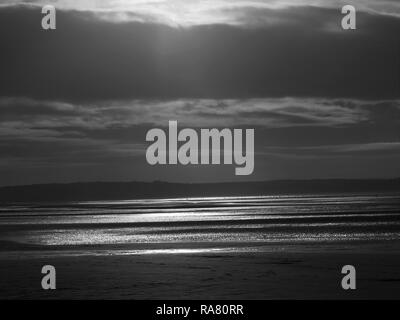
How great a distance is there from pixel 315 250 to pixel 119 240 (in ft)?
42.8

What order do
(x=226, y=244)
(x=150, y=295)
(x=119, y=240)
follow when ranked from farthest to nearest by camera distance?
1. (x=119, y=240)
2. (x=226, y=244)
3. (x=150, y=295)

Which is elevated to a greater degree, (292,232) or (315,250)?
(292,232)

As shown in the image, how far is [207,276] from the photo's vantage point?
2581 centimetres

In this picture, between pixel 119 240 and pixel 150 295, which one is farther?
pixel 119 240

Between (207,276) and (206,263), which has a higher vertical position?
(206,263)

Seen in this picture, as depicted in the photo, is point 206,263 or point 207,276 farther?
point 206,263

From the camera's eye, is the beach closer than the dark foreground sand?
No

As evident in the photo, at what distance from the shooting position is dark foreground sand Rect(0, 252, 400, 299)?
22406mm

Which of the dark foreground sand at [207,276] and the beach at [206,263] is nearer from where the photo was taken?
the dark foreground sand at [207,276]

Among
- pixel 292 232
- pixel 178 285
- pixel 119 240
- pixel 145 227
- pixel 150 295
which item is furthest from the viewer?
pixel 145 227

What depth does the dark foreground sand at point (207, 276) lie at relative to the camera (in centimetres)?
2241
